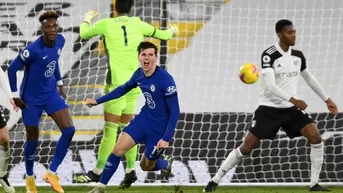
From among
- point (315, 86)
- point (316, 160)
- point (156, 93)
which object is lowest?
point (316, 160)

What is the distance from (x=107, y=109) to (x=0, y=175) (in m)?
1.54

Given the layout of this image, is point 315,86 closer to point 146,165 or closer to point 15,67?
point 146,165

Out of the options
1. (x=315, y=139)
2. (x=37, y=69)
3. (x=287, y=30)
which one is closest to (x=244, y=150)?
(x=315, y=139)

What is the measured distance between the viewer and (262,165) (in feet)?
43.2

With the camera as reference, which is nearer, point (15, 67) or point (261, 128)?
point (15, 67)

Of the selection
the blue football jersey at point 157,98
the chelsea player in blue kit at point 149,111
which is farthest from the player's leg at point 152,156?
the blue football jersey at point 157,98

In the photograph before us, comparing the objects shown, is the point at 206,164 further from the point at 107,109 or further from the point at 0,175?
the point at 0,175

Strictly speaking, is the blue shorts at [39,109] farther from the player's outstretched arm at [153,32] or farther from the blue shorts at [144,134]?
the player's outstretched arm at [153,32]

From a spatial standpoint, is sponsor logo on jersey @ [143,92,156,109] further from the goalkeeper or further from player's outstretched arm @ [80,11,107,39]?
player's outstretched arm @ [80,11,107,39]

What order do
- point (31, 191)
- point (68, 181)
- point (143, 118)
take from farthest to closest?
point (68, 181)
point (31, 191)
point (143, 118)

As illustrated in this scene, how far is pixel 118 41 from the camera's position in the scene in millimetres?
11609

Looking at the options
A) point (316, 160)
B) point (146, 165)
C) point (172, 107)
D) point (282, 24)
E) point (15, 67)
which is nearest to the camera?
point (172, 107)

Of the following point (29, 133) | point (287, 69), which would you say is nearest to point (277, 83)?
point (287, 69)

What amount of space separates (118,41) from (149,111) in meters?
1.89
